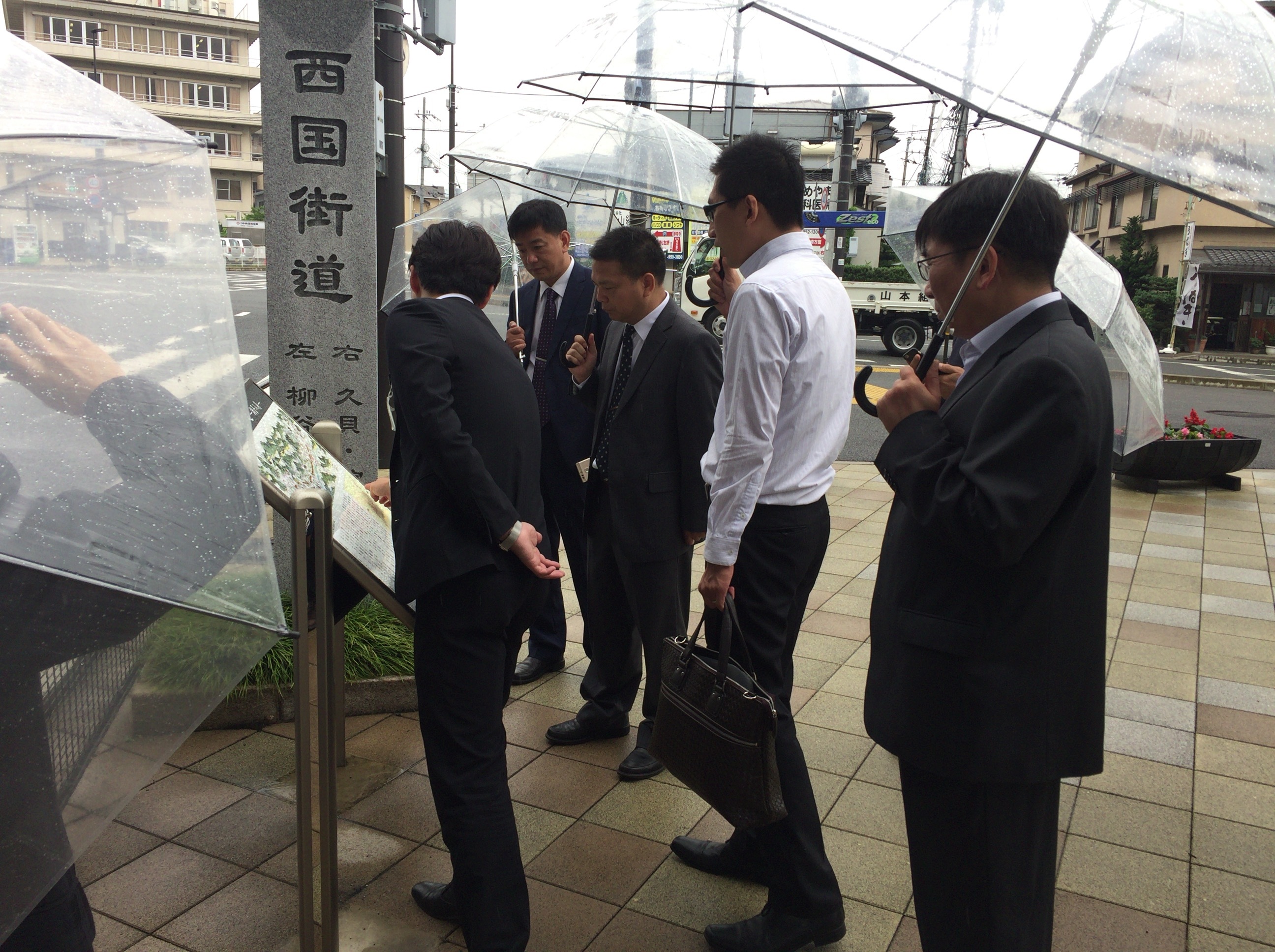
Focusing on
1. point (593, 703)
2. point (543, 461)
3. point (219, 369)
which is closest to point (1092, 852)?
Answer: point (593, 703)

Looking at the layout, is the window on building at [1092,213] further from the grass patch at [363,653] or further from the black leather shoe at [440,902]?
the black leather shoe at [440,902]

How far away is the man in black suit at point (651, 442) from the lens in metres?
3.12

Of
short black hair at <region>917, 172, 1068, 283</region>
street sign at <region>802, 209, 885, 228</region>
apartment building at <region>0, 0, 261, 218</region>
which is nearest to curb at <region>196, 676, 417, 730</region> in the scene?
short black hair at <region>917, 172, 1068, 283</region>

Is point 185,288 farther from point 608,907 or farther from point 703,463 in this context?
point 608,907

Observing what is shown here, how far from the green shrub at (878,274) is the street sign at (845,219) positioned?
8.83 feet

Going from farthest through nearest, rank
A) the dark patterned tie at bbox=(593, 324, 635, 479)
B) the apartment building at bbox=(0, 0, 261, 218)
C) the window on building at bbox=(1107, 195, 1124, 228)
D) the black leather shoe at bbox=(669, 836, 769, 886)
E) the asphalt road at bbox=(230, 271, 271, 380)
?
the apartment building at bbox=(0, 0, 261, 218) < the window on building at bbox=(1107, 195, 1124, 228) < the asphalt road at bbox=(230, 271, 271, 380) < the dark patterned tie at bbox=(593, 324, 635, 479) < the black leather shoe at bbox=(669, 836, 769, 886)

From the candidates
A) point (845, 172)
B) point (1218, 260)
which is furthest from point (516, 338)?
point (1218, 260)

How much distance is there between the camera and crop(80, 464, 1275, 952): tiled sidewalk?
2.52m

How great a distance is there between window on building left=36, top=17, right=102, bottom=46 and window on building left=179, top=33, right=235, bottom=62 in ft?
16.1

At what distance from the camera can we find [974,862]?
1.76 m

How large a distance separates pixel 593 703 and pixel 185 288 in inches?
98.9

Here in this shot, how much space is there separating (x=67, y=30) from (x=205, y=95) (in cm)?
782

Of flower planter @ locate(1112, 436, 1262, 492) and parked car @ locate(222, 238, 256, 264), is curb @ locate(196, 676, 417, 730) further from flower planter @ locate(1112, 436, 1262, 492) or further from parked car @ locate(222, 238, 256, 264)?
parked car @ locate(222, 238, 256, 264)

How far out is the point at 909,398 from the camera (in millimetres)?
1773
